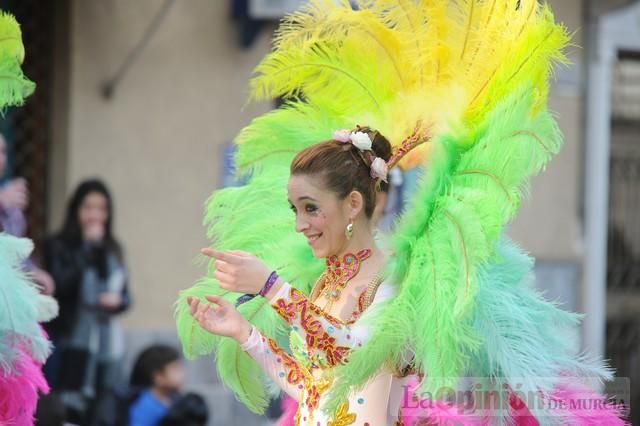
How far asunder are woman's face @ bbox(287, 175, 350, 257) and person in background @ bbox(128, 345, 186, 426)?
2315 millimetres

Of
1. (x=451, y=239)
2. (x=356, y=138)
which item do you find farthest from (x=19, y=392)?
(x=451, y=239)

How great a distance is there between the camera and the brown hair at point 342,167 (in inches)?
145

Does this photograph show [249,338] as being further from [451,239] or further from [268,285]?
[451,239]

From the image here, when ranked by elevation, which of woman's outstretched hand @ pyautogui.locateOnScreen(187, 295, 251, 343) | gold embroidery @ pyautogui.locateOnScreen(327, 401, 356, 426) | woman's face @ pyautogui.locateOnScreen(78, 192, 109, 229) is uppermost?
woman's face @ pyautogui.locateOnScreen(78, 192, 109, 229)

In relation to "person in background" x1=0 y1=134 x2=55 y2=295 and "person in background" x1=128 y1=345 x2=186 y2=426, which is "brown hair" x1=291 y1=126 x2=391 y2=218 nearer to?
"person in background" x1=0 y1=134 x2=55 y2=295

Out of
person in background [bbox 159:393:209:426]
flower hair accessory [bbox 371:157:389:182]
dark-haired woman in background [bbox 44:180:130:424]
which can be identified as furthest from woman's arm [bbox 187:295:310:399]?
dark-haired woman in background [bbox 44:180:130:424]

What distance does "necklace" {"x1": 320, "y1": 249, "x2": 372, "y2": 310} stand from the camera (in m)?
3.73

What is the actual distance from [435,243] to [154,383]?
265 cm

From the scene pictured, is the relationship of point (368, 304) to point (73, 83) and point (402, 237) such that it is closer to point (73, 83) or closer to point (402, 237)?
point (402, 237)

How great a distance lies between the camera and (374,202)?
381cm

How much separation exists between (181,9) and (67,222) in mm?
1887

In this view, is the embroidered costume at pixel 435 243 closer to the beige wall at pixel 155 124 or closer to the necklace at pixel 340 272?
the necklace at pixel 340 272

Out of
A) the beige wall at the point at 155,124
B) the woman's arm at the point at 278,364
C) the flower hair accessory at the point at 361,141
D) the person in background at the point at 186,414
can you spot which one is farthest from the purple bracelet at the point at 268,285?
the beige wall at the point at 155,124

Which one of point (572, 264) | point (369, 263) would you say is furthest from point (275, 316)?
point (572, 264)
